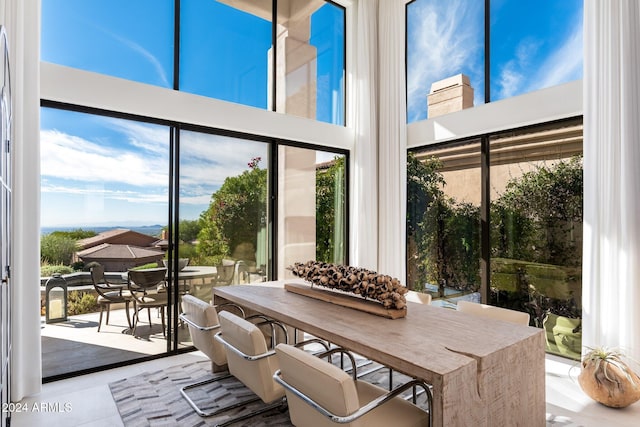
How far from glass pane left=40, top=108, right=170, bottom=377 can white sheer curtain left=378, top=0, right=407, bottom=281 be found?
2.66 meters

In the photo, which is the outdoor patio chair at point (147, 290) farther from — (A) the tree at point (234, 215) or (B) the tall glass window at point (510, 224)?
(B) the tall glass window at point (510, 224)

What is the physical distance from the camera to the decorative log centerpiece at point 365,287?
7.13 feet

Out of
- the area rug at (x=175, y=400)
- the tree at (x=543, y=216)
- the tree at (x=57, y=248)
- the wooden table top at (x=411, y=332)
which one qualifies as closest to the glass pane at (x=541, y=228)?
the tree at (x=543, y=216)

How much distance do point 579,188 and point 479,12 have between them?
2194 mm

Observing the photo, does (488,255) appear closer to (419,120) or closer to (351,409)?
(419,120)

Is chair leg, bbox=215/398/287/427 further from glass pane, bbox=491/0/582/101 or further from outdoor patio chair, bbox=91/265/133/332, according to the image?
glass pane, bbox=491/0/582/101

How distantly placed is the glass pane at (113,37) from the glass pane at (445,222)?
10.1 ft

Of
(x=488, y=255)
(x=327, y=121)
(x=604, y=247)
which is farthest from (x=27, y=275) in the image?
(x=604, y=247)

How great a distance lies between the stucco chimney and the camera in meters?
4.21

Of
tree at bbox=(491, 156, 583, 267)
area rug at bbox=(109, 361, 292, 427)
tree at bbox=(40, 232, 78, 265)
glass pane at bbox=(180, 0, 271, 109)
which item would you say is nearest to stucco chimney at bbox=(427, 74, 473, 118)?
tree at bbox=(491, 156, 583, 267)

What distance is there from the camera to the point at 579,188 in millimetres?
3359

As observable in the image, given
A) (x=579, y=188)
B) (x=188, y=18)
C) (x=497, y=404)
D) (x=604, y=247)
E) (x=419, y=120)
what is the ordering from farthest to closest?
1. (x=419, y=120)
2. (x=188, y=18)
3. (x=579, y=188)
4. (x=604, y=247)
5. (x=497, y=404)

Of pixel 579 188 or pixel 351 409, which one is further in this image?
pixel 579 188

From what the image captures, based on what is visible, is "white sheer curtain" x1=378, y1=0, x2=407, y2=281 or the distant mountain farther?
"white sheer curtain" x1=378, y1=0, x2=407, y2=281
